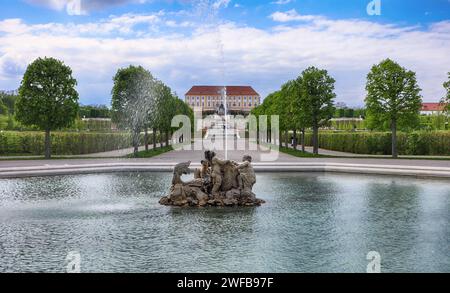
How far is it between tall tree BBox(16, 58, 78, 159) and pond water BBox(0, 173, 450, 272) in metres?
17.1

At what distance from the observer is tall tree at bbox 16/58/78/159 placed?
1425 inches

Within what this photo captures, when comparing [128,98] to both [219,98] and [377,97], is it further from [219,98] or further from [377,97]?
[219,98]

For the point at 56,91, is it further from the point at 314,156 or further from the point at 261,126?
the point at 261,126

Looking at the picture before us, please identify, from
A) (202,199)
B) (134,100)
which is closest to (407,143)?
(134,100)

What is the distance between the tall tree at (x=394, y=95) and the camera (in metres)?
37.3

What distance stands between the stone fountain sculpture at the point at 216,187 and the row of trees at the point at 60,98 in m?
23.0

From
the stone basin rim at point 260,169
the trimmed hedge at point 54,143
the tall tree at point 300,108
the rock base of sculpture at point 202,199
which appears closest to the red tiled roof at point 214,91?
the trimmed hedge at point 54,143

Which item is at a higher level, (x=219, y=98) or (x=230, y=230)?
(x=219, y=98)

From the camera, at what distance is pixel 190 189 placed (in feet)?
53.3

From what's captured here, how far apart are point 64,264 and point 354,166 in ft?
68.2

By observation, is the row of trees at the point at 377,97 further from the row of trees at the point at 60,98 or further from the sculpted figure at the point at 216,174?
the sculpted figure at the point at 216,174

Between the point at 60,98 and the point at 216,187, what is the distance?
2473 cm

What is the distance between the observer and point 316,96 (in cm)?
3991
